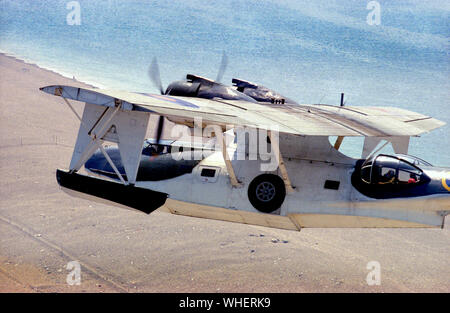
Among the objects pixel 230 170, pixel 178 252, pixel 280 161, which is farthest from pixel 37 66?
pixel 280 161

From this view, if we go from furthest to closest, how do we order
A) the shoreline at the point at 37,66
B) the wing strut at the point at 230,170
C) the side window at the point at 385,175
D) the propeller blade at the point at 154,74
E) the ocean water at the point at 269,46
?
the ocean water at the point at 269,46
the shoreline at the point at 37,66
the propeller blade at the point at 154,74
the side window at the point at 385,175
the wing strut at the point at 230,170

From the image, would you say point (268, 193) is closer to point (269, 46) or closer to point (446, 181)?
point (446, 181)

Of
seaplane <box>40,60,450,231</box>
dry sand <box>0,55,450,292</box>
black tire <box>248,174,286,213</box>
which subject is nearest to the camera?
seaplane <box>40,60,450,231</box>

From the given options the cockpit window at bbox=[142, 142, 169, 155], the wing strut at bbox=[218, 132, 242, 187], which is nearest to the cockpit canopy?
the wing strut at bbox=[218, 132, 242, 187]

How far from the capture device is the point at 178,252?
35844 millimetres

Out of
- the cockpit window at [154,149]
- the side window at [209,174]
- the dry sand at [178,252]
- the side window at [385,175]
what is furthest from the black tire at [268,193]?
the dry sand at [178,252]

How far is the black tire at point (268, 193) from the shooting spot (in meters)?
16.0

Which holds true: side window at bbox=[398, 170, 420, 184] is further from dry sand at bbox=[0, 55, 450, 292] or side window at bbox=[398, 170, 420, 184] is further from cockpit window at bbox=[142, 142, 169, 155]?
dry sand at bbox=[0, 55, 450, 292]

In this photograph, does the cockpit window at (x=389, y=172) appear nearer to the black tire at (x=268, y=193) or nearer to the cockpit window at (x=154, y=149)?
the black tire at (x=268, y=193)

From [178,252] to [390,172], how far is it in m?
23.0

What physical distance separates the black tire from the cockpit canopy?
111 inches

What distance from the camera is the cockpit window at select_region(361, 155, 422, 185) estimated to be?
51.4 feet

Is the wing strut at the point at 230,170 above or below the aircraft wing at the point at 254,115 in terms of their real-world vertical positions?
below

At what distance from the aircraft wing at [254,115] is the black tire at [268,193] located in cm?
218
